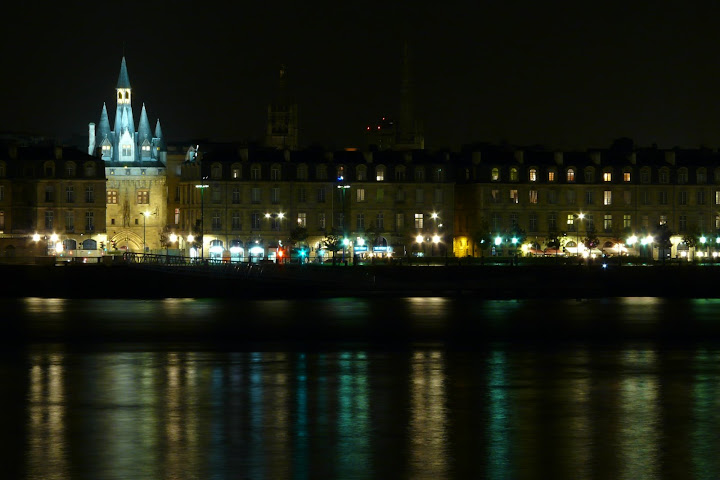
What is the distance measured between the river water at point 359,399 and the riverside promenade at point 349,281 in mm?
21925

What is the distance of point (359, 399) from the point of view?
79.4 ft

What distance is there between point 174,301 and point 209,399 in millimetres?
35057

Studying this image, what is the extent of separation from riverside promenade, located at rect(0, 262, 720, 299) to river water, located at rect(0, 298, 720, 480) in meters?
21.9

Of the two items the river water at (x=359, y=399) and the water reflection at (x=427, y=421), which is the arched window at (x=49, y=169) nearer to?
the river water at (x=359, y=399)

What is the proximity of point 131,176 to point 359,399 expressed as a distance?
134981 millimetres

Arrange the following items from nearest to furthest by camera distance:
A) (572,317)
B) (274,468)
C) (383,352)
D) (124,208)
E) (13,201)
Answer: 1. (274,468)
2. (383,352)
3. (572,317)
4. (13,201)
5. (124,208)

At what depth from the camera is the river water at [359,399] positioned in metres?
18.3

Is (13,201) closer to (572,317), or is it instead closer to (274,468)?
(572,317)

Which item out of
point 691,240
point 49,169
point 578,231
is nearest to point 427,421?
point 691,240

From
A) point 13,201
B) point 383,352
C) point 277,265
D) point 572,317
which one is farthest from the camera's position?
point 13,201

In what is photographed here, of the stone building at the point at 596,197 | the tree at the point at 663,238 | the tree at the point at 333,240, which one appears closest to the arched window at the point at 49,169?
the tree at the point at 333,240

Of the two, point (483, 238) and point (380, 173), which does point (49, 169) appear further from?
point (483, 238)

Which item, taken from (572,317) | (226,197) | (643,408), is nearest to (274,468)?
(643,408)

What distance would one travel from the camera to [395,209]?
385 ft
